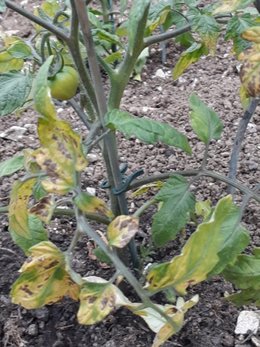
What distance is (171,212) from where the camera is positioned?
1.07 metres

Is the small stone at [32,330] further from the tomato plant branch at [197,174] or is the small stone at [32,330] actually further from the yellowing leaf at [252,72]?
the yellowing leaf at [252,72]

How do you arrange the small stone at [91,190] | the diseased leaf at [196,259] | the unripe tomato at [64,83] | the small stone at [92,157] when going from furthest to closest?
1. the small stone at [92,157]
2. the small stone at [91,190]
3. the unripe tomato at [64,83]
4. the diseased leaf at [196,259]

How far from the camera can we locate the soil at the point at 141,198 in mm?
1246

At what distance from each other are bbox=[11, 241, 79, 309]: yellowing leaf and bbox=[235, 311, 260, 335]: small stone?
46cm

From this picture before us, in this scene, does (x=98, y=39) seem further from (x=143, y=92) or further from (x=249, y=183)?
(x=143, y=92)

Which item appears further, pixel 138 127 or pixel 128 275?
pixel 138 127

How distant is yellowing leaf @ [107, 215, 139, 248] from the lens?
83 cm

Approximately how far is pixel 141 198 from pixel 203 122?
433mm

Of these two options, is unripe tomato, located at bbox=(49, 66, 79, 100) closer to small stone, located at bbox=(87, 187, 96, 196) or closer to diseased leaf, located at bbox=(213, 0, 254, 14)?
diseased leaf, located at bbox=(213, 0, 254, 14)

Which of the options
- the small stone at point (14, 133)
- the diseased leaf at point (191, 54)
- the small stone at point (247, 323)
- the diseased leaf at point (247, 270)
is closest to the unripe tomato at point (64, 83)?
the diseased leaf at point (191, 54)

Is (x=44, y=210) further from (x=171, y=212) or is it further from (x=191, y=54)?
(x=191, y=54)

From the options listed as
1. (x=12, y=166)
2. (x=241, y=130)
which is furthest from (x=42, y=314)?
(x=241, y=130)

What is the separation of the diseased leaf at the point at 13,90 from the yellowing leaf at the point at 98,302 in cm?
34

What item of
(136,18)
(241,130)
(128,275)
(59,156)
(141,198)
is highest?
(136,18)
